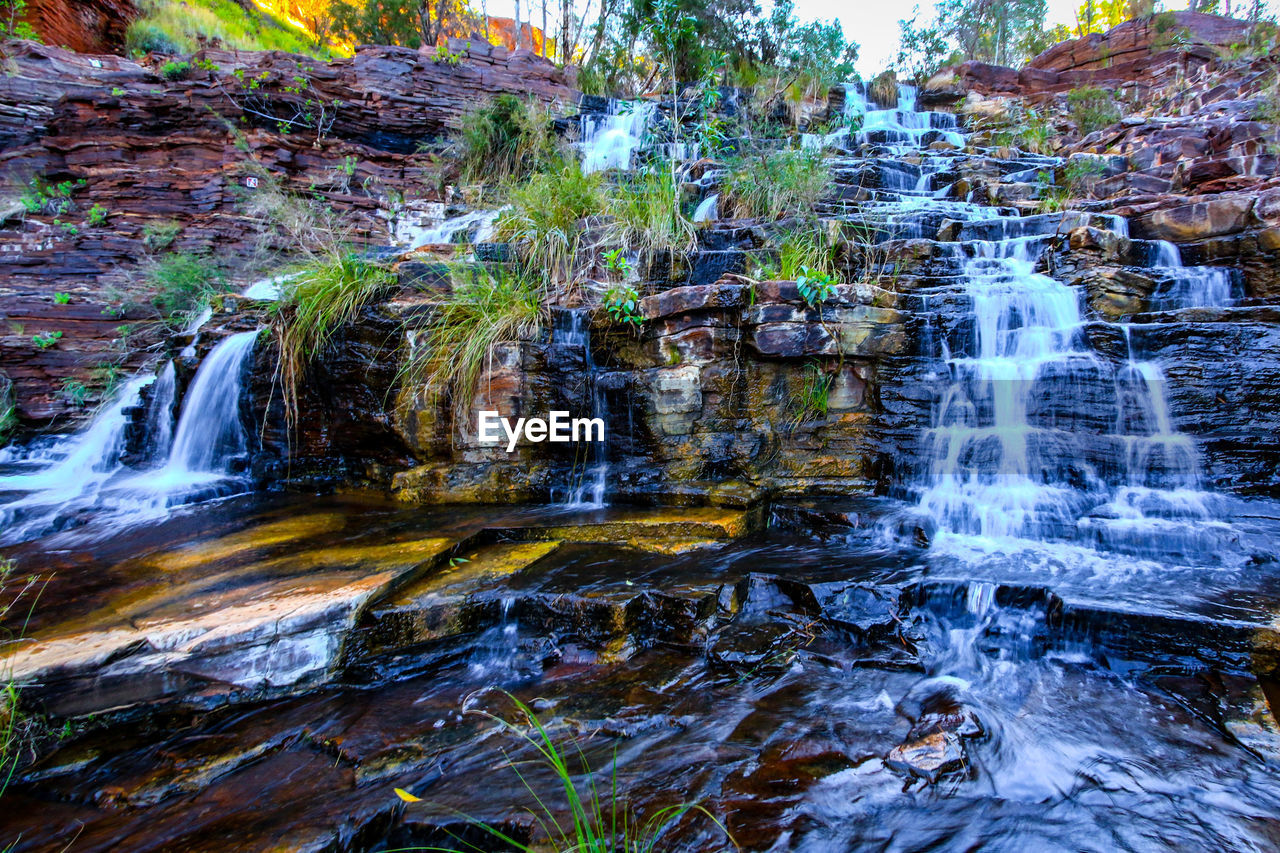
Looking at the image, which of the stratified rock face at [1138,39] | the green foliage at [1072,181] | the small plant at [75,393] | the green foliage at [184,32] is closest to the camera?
the small plant at [75,393]

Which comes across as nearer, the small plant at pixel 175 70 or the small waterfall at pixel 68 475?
the small waterfall at pixel 68 475

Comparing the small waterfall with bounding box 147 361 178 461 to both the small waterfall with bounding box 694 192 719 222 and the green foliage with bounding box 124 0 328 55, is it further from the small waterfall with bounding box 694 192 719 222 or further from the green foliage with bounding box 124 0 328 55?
the green foliage with bounding box 124 0 328 55

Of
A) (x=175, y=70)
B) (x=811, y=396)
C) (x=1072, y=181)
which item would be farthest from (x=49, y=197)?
(x=1072, y=181)

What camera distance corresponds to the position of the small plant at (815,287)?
406 centimetres

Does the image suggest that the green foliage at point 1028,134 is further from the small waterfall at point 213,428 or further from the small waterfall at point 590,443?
the small waterfall at point 213,428

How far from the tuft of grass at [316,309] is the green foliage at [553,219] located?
1313 millimetres

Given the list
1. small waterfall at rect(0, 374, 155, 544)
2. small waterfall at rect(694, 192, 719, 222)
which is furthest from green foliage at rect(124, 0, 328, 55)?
small waterfall at rect(694, 192, 719, 222)

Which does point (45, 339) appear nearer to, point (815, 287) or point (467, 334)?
point (467, 334)

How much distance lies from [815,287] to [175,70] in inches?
418

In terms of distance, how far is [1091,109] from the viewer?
9242mm

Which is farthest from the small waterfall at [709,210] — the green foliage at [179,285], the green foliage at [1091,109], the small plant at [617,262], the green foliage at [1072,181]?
the green foliage at [1091,109]

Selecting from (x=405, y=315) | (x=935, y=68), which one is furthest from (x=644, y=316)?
(x=935, y=68)

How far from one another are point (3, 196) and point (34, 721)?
9.01 metres

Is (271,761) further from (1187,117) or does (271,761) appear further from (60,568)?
(1187,117)
